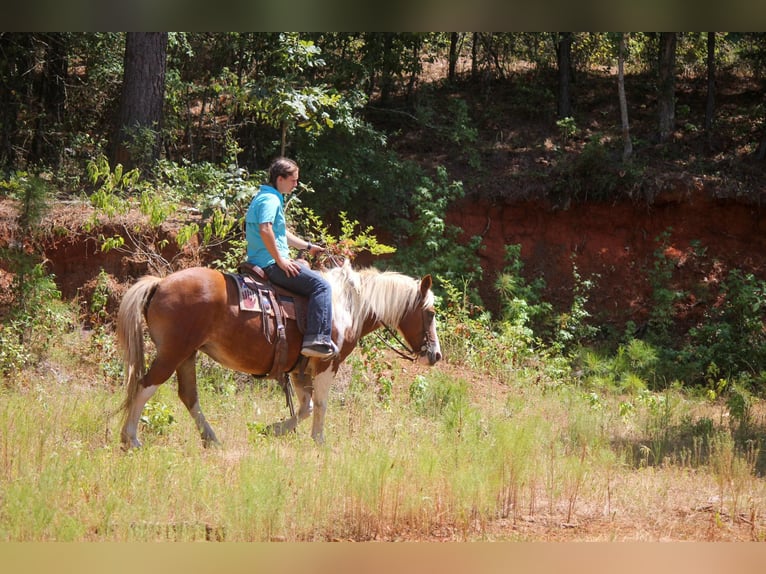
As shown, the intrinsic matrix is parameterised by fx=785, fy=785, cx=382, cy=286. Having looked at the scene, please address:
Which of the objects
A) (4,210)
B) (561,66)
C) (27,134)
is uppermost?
(561,66)

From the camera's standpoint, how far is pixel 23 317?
9.40 metres

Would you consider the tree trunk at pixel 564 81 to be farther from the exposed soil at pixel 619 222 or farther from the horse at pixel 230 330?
the horse at pixel 230 330

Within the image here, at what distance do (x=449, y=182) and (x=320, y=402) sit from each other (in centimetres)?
829

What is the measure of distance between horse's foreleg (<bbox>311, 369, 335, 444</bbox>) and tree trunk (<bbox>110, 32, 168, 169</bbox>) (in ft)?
20.4

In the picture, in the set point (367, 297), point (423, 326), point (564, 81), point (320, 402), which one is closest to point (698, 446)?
point (423, 326)

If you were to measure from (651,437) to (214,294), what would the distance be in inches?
184

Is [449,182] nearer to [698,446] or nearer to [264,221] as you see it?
[698,446]

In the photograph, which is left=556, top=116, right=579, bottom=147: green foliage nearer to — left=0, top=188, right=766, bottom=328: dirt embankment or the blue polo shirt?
left=0, top=188, right=766, bottom=328: dirt embankment

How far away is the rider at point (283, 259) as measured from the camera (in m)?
6.61

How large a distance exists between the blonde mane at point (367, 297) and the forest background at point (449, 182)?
1.31 metres

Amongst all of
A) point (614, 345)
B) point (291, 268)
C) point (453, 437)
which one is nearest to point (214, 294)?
point (291, 268)

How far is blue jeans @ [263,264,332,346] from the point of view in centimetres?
680

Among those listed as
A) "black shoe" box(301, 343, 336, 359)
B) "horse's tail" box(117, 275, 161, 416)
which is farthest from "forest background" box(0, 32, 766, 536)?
"horse's tail" box(117, 275, 161, 416)

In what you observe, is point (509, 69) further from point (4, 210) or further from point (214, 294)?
point (214, 294)
